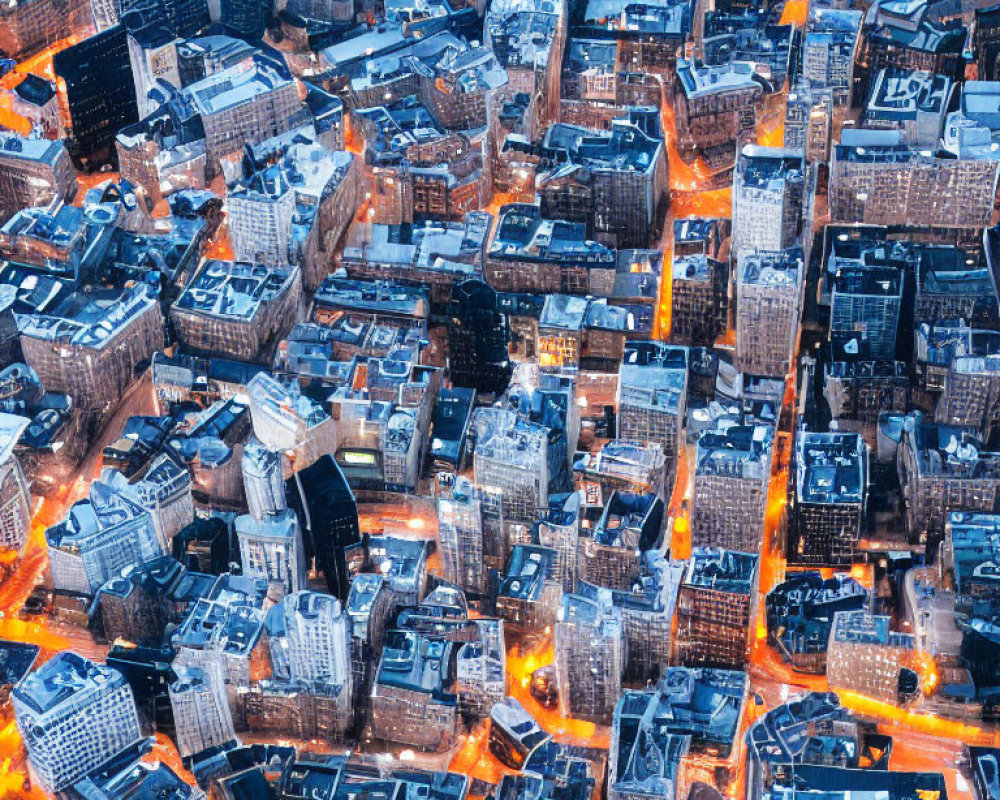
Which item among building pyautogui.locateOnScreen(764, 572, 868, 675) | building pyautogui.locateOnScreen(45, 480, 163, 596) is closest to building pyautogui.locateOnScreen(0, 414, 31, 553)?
building pyautogui.locateOnScreen(45, 480, 163, 596)

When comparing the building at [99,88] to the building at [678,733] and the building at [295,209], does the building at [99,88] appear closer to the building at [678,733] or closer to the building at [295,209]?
the building at [295,209]

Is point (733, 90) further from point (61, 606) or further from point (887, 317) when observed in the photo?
point (61, 606)

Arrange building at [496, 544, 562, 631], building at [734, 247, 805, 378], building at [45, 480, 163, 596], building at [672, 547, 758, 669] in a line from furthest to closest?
building at [734, 247, 805, 378] → building at [45, 480, 163, 596] → building at [496, 544, 562, 631] → building at [672, 547, 758, 669]

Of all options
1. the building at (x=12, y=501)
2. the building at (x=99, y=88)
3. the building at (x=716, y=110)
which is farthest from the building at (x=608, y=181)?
the building at (x=12, y=501)

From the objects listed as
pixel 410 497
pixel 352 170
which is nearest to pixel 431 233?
pixel 352 170

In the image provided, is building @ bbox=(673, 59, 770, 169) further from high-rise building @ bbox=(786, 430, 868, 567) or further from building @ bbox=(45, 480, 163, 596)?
building @ bbox=(45, 480, 163, 596)

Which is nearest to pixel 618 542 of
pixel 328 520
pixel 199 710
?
pixel 328 520

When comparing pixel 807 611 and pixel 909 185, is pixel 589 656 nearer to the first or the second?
pixel 807 611
